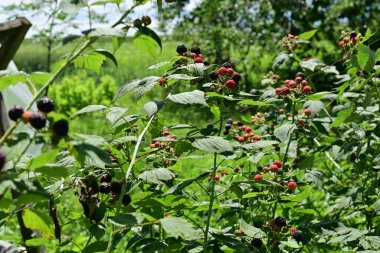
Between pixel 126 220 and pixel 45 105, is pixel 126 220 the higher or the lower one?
the lower one

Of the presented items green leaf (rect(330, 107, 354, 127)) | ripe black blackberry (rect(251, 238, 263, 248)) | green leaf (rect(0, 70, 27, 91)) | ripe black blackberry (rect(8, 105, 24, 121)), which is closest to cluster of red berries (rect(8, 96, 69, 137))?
ripe black blackberry (rect(8, 105, 24, 121))

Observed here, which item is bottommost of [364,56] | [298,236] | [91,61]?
[298,236]

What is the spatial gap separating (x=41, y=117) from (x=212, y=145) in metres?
0.51

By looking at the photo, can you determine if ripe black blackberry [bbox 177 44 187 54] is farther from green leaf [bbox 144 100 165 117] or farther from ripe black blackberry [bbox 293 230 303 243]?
ripe black blackberry [bbox 293 230 303 243]

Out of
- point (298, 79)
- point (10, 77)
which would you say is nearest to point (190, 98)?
point (10, 77)

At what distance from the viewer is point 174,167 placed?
1997 mm

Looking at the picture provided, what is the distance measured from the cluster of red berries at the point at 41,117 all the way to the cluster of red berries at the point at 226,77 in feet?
2.22

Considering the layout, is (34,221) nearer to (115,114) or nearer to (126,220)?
(126,220)

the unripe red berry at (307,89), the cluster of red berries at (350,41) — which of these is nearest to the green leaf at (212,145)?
the unripe red berry at (307,89)

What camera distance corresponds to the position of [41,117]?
1.14m

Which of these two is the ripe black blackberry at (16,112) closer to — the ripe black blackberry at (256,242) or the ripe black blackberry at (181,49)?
the ripe black blackberry at (181,49)

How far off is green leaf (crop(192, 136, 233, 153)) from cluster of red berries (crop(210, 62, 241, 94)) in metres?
0.23

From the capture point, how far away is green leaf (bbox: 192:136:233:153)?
1.48 metres

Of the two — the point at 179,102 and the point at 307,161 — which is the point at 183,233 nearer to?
the point at 179,102
